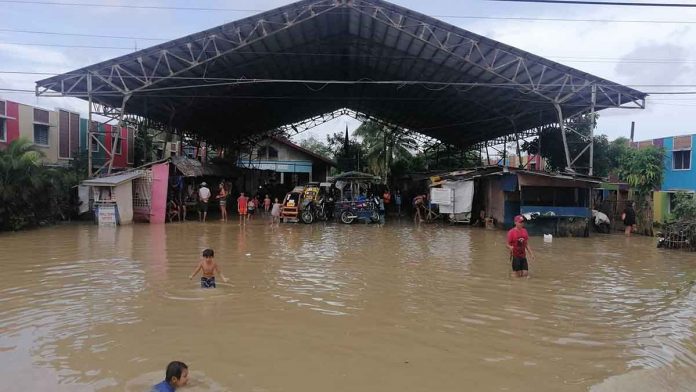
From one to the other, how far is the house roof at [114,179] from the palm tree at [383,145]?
21804 millimetres

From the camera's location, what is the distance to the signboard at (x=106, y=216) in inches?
705

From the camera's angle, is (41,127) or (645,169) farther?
(645,169)

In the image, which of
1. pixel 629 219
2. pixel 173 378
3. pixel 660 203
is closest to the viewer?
pixel 173 378

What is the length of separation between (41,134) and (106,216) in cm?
801

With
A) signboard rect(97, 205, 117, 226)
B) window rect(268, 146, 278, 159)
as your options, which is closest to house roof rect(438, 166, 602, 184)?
signboard rect(97, 205, 117, 226)

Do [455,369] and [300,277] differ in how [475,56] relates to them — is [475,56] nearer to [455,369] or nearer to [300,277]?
[300,277]

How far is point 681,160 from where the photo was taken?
82.5 ft

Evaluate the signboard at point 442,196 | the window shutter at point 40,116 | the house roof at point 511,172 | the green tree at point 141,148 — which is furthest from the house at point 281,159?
the house roof at point 511,172

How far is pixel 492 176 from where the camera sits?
2036 cm

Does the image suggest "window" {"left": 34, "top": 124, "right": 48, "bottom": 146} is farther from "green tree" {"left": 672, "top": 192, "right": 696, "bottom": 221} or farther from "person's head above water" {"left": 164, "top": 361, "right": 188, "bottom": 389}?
"green tree" {"left": 672, "top": 192, "right": 696, "bottom": 221}

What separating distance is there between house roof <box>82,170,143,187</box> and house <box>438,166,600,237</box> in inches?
478

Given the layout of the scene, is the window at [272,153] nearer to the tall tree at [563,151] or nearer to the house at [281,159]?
the house at [281,159]

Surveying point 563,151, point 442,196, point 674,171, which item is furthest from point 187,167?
point 674,171

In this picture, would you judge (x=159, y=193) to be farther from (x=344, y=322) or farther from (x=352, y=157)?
(x=352, y=157)
